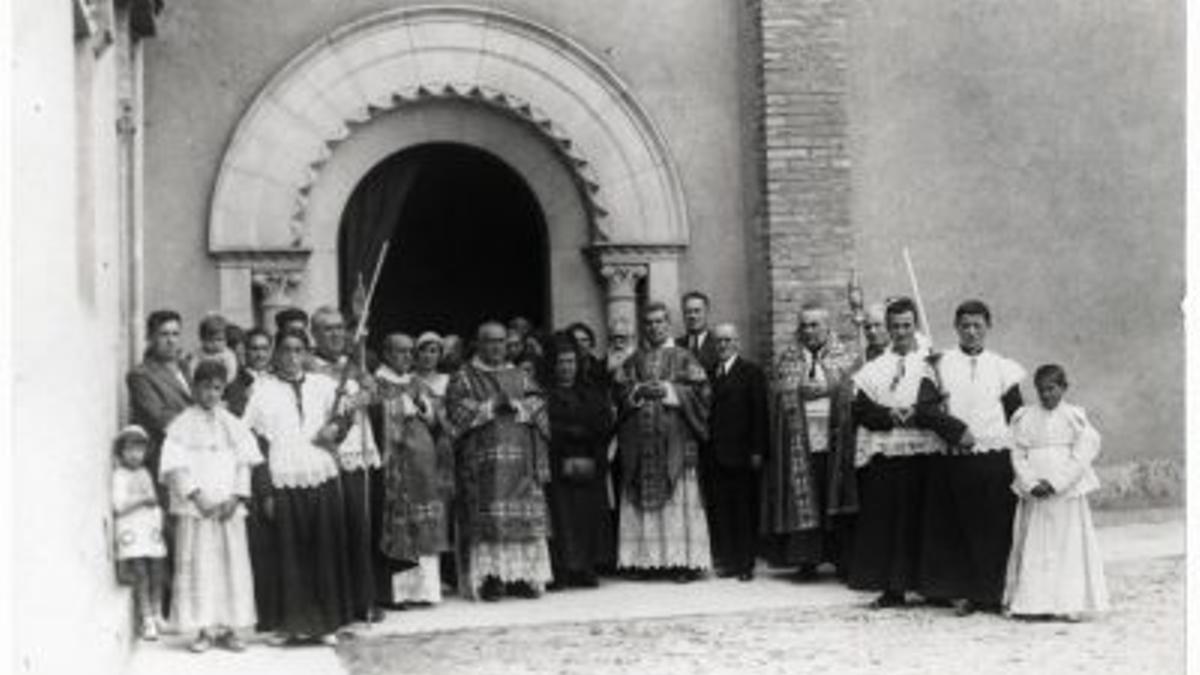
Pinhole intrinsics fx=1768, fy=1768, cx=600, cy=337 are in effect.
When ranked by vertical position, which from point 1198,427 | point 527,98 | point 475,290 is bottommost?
point 1198,427

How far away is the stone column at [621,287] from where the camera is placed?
36.3 feet

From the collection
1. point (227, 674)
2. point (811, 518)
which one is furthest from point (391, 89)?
point (227, 674)

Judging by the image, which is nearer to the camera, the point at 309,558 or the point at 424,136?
the point at 309,558

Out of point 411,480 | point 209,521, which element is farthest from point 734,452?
point 209,521

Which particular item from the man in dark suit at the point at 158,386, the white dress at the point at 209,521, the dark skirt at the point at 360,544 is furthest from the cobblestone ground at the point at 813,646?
the man in dark suit at the point at 158,386

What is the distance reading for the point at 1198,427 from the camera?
17.5 feet

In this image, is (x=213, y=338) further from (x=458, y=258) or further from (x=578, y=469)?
(x=458, y=258)

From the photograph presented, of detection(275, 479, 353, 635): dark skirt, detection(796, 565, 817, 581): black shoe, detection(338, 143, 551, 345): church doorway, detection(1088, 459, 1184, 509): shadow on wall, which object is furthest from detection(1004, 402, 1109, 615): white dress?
detection(338, 143, 551, 345): church doorway

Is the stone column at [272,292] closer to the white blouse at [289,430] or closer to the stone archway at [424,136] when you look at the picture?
the stone archway at [424,136]

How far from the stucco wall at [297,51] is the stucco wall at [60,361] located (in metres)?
2.42

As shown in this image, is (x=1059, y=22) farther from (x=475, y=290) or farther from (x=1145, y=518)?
(x=475, y=290)

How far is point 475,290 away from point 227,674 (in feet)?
24.5

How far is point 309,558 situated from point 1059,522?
11.9 ft

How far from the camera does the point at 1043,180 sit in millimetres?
11883
